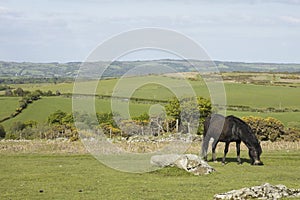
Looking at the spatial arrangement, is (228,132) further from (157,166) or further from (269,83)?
(269,83)

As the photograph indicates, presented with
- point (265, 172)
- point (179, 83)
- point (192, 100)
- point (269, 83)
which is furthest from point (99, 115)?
point (269, 83)

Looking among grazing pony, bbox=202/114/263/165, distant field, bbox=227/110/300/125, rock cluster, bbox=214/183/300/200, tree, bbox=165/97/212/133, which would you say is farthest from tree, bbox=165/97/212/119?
rock cluster, bbox=214/183/300/200

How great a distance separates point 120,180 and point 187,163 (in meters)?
3.54

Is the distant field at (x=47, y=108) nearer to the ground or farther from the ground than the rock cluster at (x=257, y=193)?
farther from the ground

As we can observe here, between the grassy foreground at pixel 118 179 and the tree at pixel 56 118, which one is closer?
the grassy foreground at pixel 118 179

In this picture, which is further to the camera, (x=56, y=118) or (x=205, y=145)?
(x=56, y=118)

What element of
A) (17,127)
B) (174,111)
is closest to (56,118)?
(17,127)

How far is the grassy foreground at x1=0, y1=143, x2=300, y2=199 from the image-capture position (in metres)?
17.3

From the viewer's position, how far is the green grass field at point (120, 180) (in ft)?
56.8

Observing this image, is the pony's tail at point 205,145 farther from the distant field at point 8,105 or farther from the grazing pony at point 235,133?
the distant field at point 8,105

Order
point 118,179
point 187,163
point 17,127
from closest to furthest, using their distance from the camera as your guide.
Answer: point 118,179 → point 187,163 → point 17,127

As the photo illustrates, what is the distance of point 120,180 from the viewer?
68.4ft

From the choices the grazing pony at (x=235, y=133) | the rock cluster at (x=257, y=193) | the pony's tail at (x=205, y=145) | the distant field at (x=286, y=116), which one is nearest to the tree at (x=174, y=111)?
the distant field at (x=286, y=116)

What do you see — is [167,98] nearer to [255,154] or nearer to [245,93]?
[245,93]
